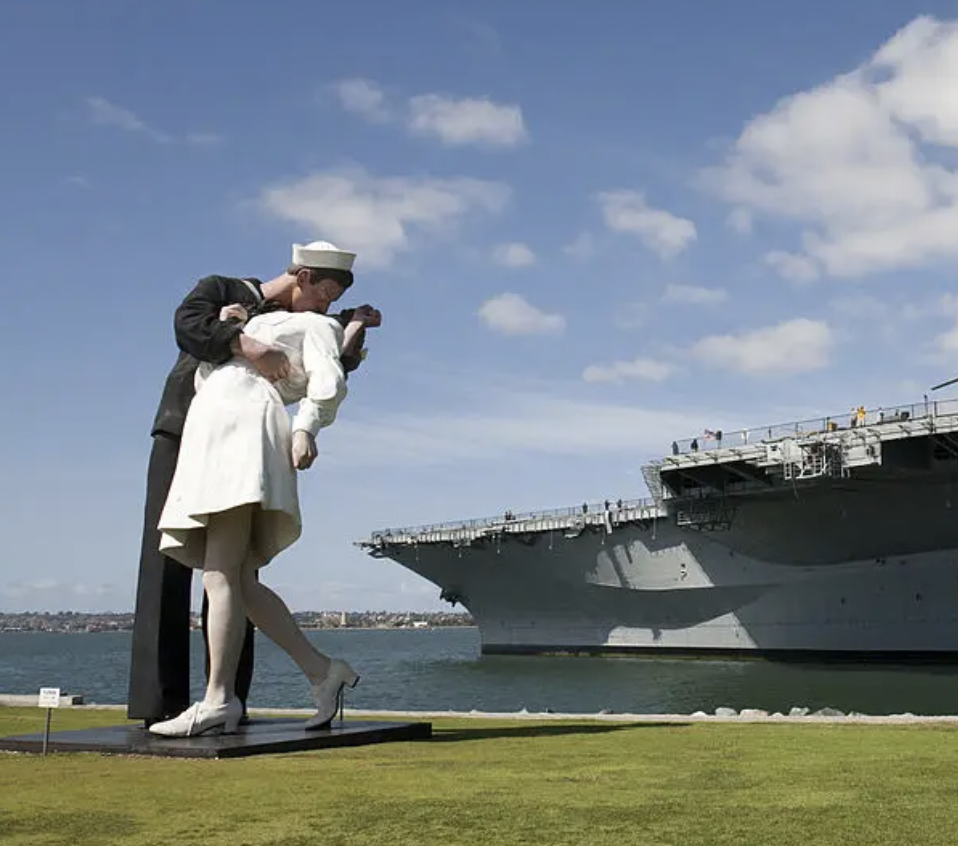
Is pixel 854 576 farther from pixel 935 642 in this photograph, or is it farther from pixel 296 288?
pixel 296 288

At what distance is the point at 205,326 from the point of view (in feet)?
25.0

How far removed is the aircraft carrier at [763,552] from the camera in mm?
30016

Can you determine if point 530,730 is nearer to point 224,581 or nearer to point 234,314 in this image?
point 224,581

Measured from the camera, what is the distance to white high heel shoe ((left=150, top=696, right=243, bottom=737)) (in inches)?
286

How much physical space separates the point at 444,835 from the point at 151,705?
437 centimetres

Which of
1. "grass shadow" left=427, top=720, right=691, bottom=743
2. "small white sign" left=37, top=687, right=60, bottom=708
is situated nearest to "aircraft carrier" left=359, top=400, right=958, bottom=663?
"grass shadow" left=427, top=720, right=691, bottom=743

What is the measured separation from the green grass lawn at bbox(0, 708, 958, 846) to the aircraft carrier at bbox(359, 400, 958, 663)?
22894mm

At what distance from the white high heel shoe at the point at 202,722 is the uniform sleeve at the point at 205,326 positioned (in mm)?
2273

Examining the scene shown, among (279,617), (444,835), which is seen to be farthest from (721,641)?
(444,835)

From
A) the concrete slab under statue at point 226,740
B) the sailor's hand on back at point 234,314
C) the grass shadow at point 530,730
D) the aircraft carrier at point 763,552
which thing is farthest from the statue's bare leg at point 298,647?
the aircraft carrier at point 763,552

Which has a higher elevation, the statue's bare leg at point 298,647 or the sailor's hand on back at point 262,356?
the sailor's hand on back at point 262,356

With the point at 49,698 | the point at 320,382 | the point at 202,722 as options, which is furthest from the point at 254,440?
the point at 49,698

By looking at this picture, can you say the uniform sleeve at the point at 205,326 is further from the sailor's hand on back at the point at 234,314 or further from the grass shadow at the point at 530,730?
the grass shadow at the point at 530,730

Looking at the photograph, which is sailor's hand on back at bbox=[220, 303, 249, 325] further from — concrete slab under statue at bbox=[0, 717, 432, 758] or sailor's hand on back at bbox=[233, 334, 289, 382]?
concrete slab under statue at bbox=[0, 717, 432, 758]
